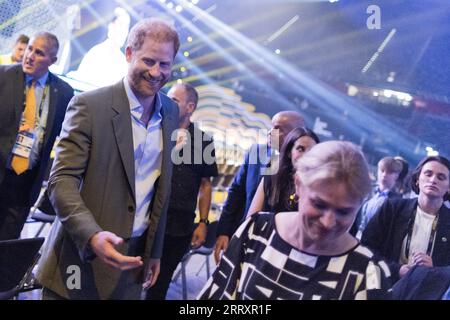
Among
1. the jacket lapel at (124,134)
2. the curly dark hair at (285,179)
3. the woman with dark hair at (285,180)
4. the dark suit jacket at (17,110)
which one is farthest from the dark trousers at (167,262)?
the jacket lapel at (124,134)

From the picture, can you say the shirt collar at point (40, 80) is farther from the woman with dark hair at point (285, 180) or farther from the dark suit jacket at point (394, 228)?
the dark suit jacket at point (394, 228)

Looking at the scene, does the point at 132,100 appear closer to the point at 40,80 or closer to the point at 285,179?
the point at 285,179

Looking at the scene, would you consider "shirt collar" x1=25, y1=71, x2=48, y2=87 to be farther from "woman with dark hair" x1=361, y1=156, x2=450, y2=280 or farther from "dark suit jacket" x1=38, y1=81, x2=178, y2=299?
"woman with dark hair" x1=361, y1=156, x2=450, y2=280

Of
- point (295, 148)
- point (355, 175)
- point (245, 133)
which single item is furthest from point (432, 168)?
point (245, 133)

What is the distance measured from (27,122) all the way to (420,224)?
2.22 m

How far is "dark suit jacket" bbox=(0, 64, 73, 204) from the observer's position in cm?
260

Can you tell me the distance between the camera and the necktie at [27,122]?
2.66 meters

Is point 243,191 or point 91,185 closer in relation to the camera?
point 91,185

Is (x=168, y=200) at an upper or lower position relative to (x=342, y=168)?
lower

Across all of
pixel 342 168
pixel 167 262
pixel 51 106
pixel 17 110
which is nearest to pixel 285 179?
pixel 167 262

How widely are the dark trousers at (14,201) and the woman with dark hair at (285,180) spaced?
135cm

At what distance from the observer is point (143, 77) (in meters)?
1.61

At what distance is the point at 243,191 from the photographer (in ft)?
9.52
